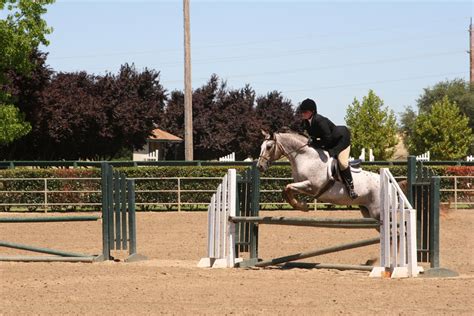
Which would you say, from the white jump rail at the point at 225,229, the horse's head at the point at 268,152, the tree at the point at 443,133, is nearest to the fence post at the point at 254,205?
the white jump rail at the point at 225,229

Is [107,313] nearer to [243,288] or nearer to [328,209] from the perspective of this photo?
[243,288]

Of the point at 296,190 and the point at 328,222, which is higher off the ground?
the point at 296,190

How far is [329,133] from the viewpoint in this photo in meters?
12.0

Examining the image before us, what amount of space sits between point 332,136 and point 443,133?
5624 centimetres

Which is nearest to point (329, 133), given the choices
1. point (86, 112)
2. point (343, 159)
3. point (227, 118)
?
point (343, 159)

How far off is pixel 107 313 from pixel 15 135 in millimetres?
25250

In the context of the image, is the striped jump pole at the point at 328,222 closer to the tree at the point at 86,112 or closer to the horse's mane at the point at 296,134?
the horse's mane at the point at 296,134

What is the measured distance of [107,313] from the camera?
8234 millimetres

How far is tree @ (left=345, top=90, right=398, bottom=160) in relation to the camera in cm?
6700

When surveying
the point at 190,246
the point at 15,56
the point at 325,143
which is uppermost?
the point at 15,56

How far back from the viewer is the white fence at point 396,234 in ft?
35.8

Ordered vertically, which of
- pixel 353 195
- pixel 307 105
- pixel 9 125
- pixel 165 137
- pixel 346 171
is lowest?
pixel 353 195

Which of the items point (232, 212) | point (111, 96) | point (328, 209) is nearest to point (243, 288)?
point (232, 212)

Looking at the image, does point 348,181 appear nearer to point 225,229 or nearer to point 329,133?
point 329,133
